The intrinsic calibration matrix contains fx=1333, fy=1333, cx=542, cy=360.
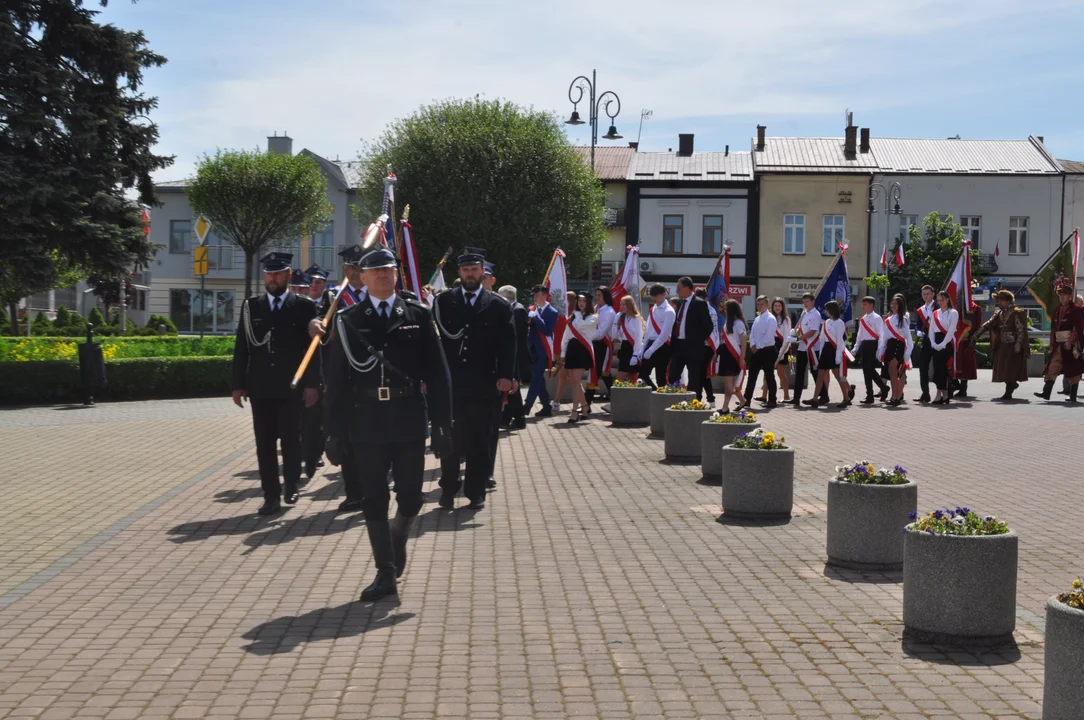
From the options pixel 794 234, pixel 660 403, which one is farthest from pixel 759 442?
pixel 794 234

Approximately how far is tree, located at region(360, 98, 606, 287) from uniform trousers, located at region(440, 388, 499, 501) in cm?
3628

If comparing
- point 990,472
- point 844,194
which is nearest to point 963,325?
point 990,472

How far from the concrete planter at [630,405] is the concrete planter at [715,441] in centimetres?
591

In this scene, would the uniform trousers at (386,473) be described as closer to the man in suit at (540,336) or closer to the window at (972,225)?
the man in suit at (540,336)

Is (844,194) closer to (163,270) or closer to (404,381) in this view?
(163,270)

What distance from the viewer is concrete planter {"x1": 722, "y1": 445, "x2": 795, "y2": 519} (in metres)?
9.56

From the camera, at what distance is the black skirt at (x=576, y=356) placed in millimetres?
18094

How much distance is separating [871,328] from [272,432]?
1295cm

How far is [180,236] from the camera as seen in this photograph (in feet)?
221

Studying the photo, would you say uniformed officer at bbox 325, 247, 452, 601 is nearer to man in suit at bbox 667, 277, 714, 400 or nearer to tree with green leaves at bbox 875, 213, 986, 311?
man in suit at bbox 667, 277, 714, 400

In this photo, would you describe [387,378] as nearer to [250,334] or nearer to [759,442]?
[250,334]

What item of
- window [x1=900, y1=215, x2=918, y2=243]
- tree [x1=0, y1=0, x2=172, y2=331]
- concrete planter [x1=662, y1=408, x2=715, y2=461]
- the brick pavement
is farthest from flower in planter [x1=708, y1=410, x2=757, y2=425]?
window [x1=900, y1=215, x2=918, y2=243]

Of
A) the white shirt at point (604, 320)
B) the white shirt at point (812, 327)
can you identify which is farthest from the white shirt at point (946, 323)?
the white shirt at point (604, 320)

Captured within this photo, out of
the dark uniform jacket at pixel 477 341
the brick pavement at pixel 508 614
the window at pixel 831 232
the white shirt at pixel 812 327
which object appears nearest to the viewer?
the brick pavement at pixel 508 614
